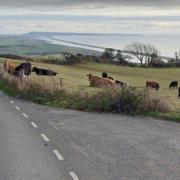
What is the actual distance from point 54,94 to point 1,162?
15038 millimetres

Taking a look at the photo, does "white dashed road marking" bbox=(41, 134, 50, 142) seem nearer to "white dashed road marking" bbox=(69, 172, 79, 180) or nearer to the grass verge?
"white dashed road marking" bbox=(69, 172, 79, 180)

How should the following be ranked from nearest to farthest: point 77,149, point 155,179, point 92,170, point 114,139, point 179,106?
point 155,179
point 92,170
point 77,149
point 114,139
point 179,106

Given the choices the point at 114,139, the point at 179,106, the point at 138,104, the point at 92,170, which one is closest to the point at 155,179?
the point at 92,170

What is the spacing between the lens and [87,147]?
46.0ft

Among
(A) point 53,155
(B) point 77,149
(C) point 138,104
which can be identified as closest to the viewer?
(A) point 53,155

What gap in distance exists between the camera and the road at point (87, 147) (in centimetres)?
1087

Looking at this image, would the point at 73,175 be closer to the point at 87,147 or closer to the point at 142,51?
the point at 87,147

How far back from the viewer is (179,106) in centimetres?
2330

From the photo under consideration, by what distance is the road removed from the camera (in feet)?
35.7

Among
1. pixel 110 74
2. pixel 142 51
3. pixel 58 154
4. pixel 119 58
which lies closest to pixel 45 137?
pixel 58 154

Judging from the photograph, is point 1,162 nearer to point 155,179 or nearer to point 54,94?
point 155,179

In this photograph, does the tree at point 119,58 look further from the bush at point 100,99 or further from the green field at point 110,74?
the bush at point 100,99

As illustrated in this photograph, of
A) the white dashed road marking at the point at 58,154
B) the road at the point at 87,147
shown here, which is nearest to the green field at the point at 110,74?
the road at the point at 87,147

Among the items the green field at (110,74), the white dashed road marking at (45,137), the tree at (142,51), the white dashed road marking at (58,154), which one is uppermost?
the tree at (142,51)
